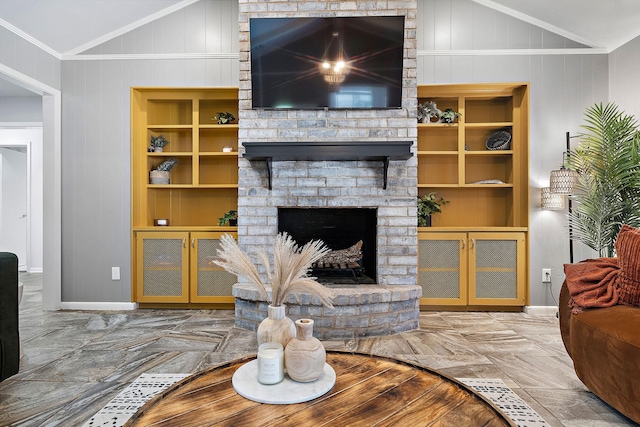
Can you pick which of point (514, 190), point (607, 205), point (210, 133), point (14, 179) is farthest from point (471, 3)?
point (14, 179)

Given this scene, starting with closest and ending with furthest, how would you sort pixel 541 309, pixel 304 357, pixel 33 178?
pixel 304 357 → pixel 541 309 → pixel 33 178

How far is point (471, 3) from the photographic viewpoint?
3.60 m

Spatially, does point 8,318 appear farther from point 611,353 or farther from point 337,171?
point 611,353

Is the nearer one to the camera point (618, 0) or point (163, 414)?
point (163, 414)

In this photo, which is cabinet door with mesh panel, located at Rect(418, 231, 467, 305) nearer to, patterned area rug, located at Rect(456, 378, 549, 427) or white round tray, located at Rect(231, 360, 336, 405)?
patterned area rug, located at Rect(456, 378, 549, 427)

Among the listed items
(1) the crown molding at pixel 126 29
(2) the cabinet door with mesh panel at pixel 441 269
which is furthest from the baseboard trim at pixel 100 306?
(2) the cabinet door with mesh panel at pixel 441 269

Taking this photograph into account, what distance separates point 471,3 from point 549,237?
238cm

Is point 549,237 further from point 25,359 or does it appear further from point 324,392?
point 25,359

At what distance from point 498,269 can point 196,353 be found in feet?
9.14

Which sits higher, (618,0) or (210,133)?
(618,0)

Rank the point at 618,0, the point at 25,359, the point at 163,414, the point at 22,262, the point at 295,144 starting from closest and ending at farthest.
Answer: the point at 163,414, the point at 25,359, the point at 295,144, the point at 618,0, the point at 22,262

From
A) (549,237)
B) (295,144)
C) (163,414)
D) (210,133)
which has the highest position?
(210,133)

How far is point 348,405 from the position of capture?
3.31 ft

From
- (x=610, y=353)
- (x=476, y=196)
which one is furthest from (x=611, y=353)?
(x=476, y=196)
